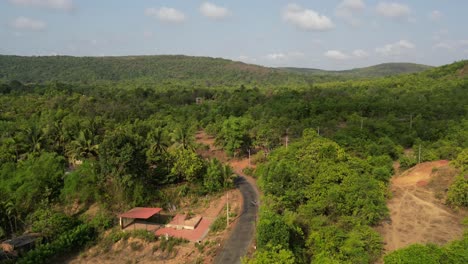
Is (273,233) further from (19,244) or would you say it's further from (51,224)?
(19,244)

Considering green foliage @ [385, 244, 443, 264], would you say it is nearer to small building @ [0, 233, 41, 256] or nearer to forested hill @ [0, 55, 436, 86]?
small building @ [0, 233, 41, 256]

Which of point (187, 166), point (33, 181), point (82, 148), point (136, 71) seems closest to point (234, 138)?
point (187, 166)

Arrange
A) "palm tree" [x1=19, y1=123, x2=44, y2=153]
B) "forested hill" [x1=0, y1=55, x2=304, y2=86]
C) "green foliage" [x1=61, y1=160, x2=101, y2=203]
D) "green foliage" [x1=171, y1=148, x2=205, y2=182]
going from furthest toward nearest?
"forested hill" [x1=0, y1=55, x2=304, y2=86] → "palm tree" [x1=19, y1=123, x2=44, y2=153] → "green foliage" [x1=171, y1=148, x2=205, y2=182] → "green foliage" [x1=61, y1=160, x2=101, y2=203]

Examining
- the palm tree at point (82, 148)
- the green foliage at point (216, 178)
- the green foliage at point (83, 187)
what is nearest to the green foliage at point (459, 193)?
the green foliage at point (216, 178)

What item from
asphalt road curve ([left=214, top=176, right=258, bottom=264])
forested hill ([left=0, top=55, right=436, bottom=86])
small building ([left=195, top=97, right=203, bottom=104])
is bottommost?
asphalt road curve ([left=214, top=176, right=258, bottom=264])

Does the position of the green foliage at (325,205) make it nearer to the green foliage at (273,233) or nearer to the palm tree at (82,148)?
the green foliage at (273,233)

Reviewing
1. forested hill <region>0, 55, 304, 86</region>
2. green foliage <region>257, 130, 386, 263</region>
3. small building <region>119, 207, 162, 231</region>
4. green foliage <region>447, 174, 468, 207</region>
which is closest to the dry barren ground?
green foliage <region>447, 174, 468, 207</region>

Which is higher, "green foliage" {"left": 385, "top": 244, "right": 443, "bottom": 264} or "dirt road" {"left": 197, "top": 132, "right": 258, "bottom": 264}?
"green foliage" {"left": 385, "top": 244, "right": 443, "bottom": 264}
